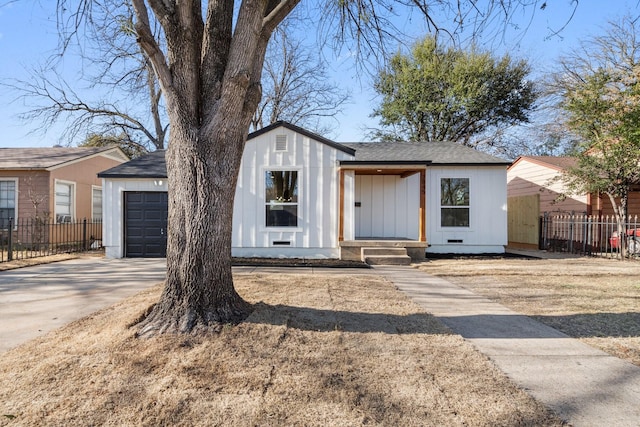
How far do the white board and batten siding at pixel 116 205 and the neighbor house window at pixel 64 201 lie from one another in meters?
3.87

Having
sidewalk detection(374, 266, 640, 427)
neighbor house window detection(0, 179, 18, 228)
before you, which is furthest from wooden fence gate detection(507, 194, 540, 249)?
neighbor house window detection(0, 179, 18, 228)

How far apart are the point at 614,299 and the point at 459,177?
665 centimetres

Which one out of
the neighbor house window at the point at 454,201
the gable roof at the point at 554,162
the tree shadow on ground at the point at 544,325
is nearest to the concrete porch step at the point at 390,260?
the neighbor house window at the point at 454,201

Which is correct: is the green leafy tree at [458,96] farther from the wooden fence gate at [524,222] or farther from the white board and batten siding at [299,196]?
the white board and batten siding at [299,196]

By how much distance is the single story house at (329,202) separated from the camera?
1096cm

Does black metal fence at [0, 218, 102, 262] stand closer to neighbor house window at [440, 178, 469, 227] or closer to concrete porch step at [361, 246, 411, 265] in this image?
concrete porch step at [361, 246, 411, 265]

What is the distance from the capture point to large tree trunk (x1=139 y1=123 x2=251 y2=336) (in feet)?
12.9

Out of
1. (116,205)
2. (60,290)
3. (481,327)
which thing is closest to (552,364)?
(481,327)

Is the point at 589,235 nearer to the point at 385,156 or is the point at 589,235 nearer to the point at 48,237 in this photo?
the point at 385,156

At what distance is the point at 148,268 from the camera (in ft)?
30.2

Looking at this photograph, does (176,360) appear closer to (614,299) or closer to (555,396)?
(555,396)

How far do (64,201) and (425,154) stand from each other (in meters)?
13.6

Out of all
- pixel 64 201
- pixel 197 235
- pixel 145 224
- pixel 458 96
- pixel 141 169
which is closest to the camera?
→ pixel 197 235

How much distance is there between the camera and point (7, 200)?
1363cm
